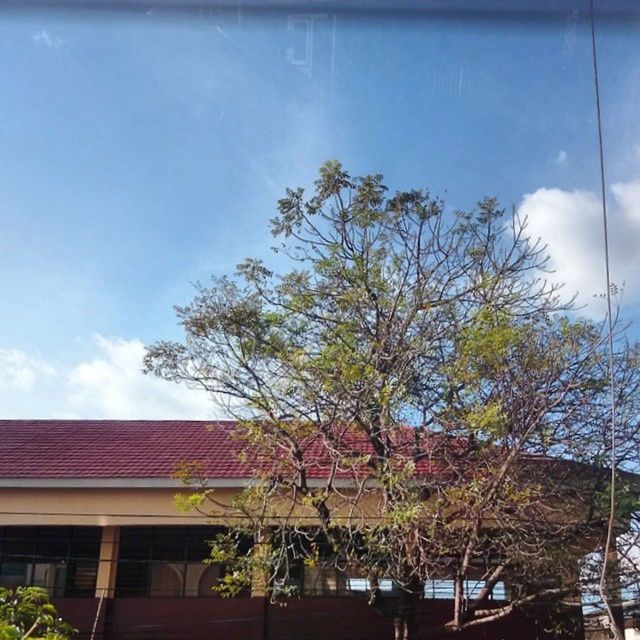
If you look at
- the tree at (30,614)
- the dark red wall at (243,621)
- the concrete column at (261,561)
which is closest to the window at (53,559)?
the dark red wall at (243,621)

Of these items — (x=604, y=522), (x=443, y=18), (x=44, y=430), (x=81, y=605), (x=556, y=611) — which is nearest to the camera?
(x=443, y=18)

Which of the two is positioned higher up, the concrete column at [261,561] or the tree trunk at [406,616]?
the concrete column at [261,561]

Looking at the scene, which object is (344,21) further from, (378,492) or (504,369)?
(378,492)

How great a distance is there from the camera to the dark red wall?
10711mm

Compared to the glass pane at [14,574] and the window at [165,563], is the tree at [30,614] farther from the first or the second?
the glass pane at [14,574]

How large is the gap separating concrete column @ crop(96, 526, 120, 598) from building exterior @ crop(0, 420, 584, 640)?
1cm

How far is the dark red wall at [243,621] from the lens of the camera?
35.1ft

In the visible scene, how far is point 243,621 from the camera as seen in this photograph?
10.8 meters

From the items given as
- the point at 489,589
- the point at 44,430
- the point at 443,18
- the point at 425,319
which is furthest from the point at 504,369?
the point at 44,430

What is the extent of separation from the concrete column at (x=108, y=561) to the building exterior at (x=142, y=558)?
1 centimetres

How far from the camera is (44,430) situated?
13469 mm

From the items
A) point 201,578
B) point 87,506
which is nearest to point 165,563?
point 201,578

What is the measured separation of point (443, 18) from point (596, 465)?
5814mm

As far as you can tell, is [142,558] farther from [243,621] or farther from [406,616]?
[406,616]
